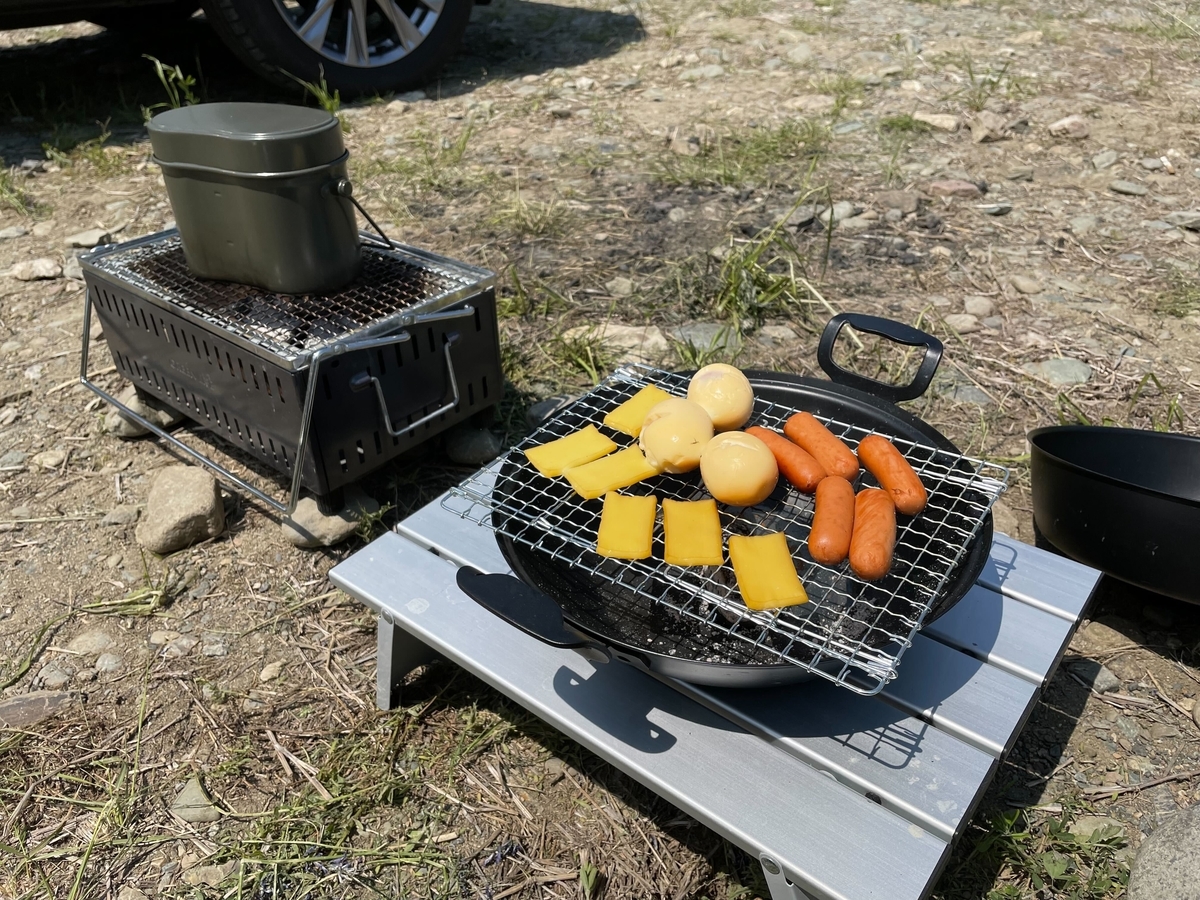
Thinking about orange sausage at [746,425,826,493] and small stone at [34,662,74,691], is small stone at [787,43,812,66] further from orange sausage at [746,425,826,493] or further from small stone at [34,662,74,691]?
small stone at [34,662,74,691]

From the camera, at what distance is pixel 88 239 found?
441 cm

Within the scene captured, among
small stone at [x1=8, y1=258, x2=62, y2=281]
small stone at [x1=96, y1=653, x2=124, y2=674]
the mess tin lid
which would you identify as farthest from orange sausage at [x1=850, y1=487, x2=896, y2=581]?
small stone at [x1=8, y1=258, x2=62, y2=281]

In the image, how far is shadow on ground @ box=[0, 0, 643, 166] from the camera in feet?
19.0

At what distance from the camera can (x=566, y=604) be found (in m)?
1.80

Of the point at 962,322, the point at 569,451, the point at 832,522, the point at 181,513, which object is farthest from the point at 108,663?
the point at 962,322

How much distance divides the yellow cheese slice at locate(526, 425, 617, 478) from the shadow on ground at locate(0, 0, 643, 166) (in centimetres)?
473

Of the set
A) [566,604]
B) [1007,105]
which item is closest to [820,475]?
[566,604]

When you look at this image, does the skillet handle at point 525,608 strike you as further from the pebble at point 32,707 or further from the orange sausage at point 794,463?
the pebble at point 32,707

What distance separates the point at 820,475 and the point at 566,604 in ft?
2.03

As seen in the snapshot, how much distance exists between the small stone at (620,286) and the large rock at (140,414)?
1.80 m

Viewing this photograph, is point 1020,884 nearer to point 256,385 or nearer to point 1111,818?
point 1111,818

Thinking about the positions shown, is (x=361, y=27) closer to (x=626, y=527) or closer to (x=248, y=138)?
(x=248, y=138)

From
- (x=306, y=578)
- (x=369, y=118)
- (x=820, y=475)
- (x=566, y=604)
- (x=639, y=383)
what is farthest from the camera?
(x=369, y=118)

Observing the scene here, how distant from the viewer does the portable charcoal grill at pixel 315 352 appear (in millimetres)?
2430
